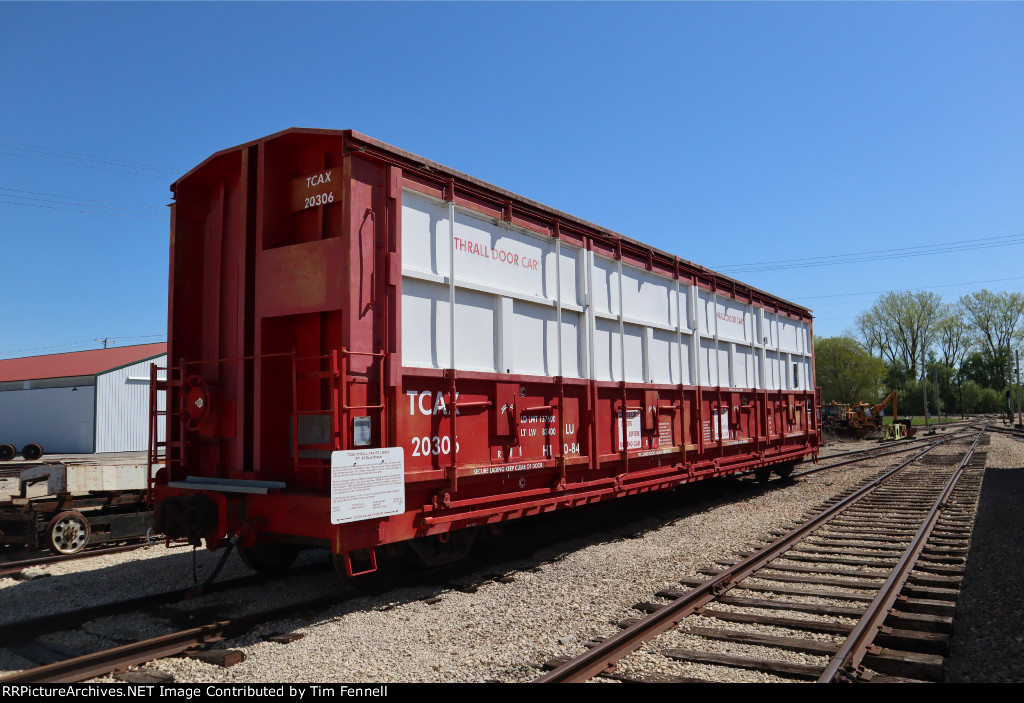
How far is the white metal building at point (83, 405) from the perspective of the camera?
3002cm

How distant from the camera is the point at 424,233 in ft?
21.0

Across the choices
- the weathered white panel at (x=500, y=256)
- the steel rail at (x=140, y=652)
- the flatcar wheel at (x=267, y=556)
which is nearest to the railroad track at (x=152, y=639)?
the steel rail at (x=140, y=652)

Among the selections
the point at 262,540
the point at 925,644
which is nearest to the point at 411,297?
the point at 262,540

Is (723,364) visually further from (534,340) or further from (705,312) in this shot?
(534,340)

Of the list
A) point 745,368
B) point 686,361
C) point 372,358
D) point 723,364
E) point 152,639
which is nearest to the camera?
point 152,639

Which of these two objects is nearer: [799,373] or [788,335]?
[788,335]

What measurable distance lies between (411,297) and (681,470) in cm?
591

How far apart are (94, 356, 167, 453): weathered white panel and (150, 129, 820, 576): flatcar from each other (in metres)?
25.4

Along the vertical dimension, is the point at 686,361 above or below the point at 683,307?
below

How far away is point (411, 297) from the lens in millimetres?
6184

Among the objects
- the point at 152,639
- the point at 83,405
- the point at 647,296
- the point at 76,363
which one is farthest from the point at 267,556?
the point at 76,363

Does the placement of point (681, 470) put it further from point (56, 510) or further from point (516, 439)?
point (56, 510)

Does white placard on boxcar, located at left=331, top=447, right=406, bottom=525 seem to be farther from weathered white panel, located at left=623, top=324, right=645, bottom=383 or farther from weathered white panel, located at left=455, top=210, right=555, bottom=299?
weathered white panel, located at left=623, top=324, right=645, bottom=383

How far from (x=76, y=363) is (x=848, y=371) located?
206ft
